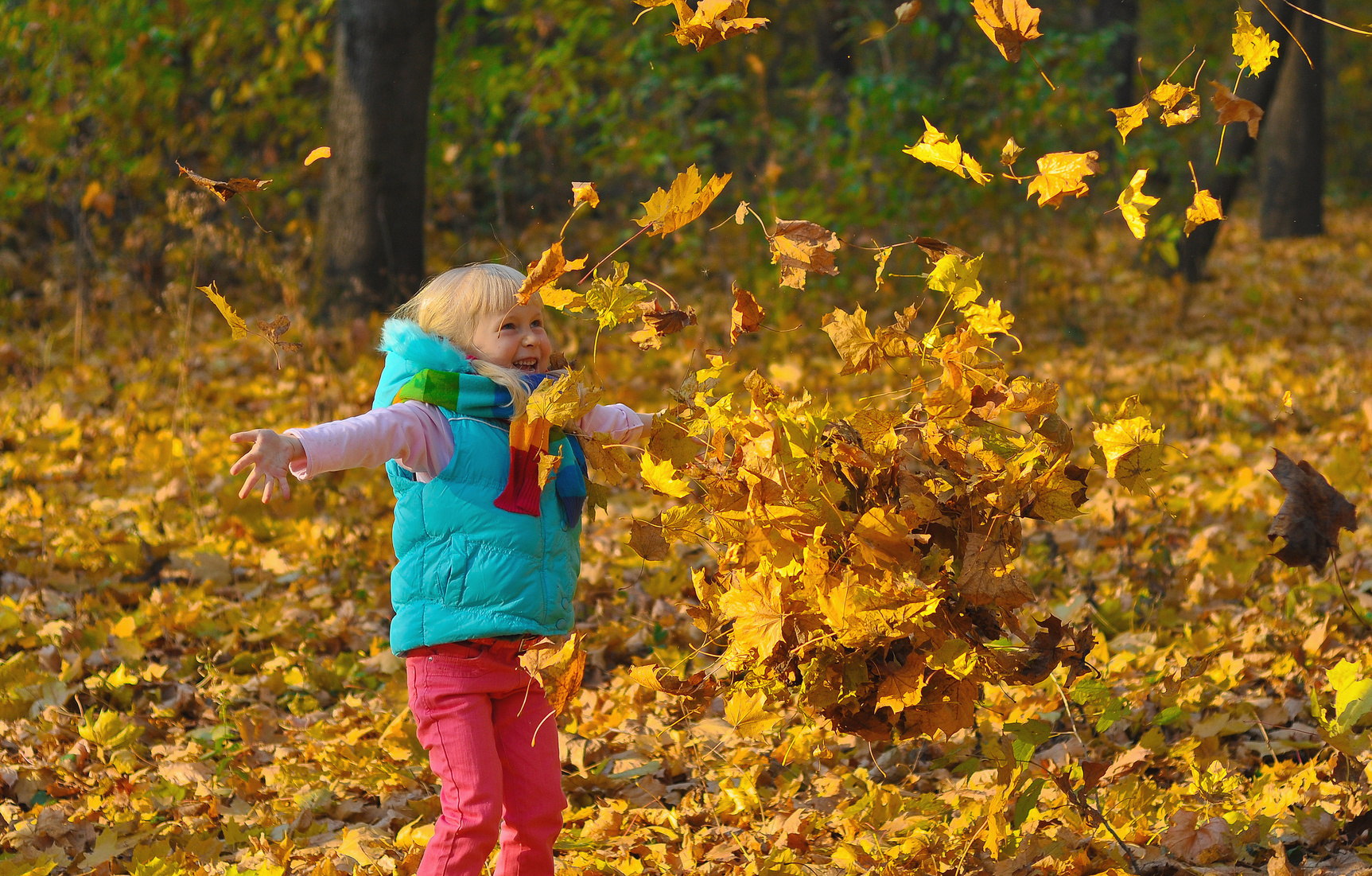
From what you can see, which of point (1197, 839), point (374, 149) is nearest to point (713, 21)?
point (1197, 839)

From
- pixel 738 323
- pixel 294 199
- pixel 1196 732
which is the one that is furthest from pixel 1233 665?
pixel 294 199

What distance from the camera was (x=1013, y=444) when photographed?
72.8 inches

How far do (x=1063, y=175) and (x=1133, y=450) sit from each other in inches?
17.7

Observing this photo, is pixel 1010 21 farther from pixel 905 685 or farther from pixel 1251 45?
pixel 905 685

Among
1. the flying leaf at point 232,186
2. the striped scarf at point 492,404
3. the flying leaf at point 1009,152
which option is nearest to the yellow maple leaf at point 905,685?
the striped scarf at point 492,404

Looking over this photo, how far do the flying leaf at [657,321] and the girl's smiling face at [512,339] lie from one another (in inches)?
11.2

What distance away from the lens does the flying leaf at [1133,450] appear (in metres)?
1.80

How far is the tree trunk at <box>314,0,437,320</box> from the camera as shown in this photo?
6453mm

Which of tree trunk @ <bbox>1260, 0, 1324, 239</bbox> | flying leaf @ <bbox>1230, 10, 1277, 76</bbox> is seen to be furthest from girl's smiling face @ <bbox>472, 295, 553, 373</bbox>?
tree trunk @ <bbox>1260, 0, 1324, 239</bbox>

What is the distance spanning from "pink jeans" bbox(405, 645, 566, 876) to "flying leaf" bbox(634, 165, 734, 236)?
0.86 meters

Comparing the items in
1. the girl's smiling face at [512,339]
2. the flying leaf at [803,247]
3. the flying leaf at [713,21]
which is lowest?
the girl's smiling face at [512,339]

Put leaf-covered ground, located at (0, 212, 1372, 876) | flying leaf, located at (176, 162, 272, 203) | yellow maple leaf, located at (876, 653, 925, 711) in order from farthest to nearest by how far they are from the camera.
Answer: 1. leaf-covered ground, located at (0, 212, 1372, 876)
2. flying leaf, located at (176, 162, 272, 203)
3. yellow maple leaf, located at (876, 653, 925, 711)

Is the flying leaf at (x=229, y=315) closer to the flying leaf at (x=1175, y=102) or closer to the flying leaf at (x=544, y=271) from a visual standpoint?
the flying leaf at (x=544, y=271)

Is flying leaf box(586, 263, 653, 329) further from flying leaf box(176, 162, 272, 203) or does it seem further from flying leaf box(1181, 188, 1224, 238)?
flying leaf box(1181, 188, 1224, 238)
